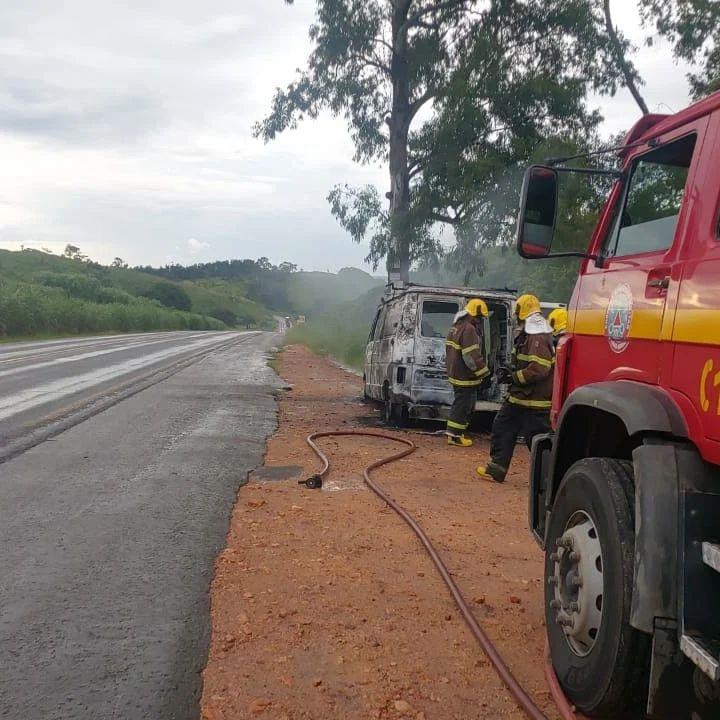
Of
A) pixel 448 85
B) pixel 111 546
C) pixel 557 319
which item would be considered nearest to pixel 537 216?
pixel 111 546

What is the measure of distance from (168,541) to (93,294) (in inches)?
2536

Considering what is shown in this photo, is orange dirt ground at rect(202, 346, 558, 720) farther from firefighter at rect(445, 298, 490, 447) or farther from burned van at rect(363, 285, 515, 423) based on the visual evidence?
burned van at rect(363, 285, 515, 423)

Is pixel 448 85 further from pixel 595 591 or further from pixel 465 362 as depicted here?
pixel 595 591

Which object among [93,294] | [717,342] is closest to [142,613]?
[717,342]

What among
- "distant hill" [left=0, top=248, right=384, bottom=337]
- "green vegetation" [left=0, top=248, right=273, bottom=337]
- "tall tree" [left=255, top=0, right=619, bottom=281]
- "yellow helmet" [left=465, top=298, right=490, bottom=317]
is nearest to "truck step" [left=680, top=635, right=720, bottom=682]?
"yellow helmet" [left=465, top=298, right=490, bottom=317]

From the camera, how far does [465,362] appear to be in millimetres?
8469

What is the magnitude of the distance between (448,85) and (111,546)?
16937mm

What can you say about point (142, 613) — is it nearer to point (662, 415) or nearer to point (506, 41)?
point (662, 415)

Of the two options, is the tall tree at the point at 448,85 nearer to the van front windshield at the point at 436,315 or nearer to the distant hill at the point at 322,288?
the van front windshield at the point at 436,315

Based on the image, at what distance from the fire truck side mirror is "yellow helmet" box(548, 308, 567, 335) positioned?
4231mm

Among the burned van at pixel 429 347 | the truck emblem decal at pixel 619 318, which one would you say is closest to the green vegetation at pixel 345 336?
the burned van at pixel 429 347

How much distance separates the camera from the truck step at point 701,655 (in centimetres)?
194

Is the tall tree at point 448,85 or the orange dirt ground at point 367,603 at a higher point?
the tall tree at point 448,85

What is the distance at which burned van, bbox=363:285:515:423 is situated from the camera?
31.2ft
